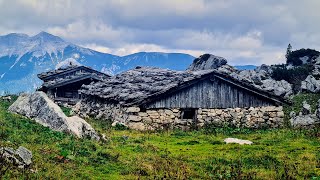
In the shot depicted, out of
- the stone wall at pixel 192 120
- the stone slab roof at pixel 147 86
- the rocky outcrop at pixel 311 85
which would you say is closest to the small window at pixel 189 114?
the stone wall at pixel 192 120

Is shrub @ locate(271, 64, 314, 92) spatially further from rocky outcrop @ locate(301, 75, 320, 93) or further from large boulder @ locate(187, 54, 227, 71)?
large boulder @ locate(187, 54, 227, 71)

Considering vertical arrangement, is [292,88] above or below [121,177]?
above

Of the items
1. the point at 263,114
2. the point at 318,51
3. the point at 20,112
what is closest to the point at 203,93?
the point at 263,114

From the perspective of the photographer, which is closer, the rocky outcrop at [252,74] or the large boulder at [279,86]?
the large boulder at [279,86]

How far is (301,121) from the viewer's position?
25.3m

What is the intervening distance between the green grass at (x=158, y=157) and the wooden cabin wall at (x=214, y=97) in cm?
580

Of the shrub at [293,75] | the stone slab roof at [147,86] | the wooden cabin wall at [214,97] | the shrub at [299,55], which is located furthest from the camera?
the shrub at [299,55]

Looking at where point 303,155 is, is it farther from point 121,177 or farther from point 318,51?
point 318,51

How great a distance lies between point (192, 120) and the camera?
2422cm

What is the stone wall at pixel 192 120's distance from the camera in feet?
74.3

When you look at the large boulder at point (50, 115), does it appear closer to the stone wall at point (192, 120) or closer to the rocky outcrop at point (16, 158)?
the stone wall at point (192, 120)

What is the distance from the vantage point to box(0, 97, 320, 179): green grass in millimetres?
10984

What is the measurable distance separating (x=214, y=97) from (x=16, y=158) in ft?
54.7

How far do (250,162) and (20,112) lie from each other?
47.5 ft
